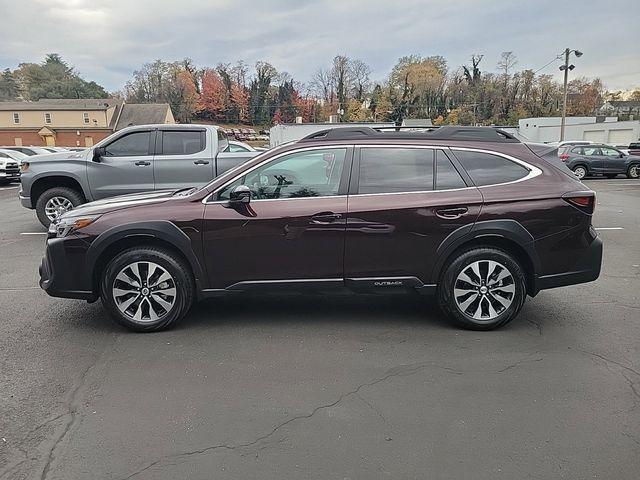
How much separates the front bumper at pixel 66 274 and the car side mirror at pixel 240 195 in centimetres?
140

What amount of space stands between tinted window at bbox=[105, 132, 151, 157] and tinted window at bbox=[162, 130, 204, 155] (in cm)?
34

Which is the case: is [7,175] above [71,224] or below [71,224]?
below

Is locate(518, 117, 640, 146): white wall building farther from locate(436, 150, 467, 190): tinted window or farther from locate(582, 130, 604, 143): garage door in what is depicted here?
locate(436, 150, 467, 190): tinted window

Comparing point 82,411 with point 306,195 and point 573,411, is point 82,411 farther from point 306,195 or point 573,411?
point 573,411

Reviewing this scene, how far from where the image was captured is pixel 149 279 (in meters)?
4.39

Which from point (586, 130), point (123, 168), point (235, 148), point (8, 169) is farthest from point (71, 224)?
point (586, 130)

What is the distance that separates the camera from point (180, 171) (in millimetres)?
9148

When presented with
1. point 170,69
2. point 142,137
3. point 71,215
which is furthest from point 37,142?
point 71,215

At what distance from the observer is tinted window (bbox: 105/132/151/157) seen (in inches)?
361

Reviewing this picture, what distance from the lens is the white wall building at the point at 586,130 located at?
1810 inches

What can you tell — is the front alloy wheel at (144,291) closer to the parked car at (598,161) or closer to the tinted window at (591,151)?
the parked car at (598,161)

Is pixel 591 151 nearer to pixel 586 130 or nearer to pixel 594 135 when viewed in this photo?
pixel 594 135

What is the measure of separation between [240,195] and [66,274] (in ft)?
5.52

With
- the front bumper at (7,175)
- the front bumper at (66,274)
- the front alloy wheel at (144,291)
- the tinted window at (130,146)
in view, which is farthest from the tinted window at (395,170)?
the front bumper at (7,175)
